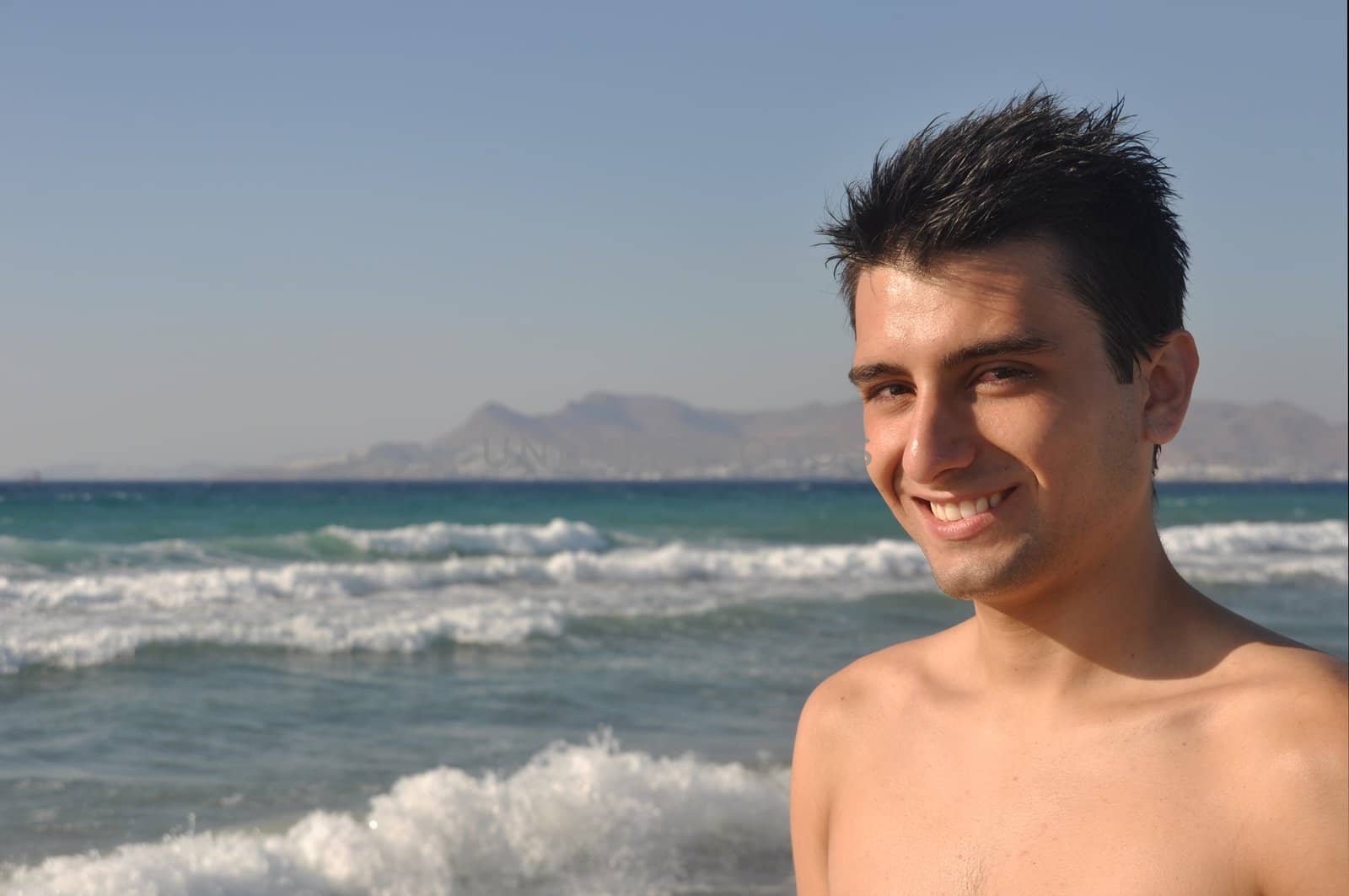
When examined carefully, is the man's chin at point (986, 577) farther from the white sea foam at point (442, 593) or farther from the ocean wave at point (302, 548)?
the ocean wave at point (302, 548)

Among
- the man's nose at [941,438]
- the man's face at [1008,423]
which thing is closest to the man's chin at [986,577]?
the man's face at [1008,423]

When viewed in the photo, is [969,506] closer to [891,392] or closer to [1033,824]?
[891,392]

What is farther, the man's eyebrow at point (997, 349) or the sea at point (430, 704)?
the sea at point (430, 704)

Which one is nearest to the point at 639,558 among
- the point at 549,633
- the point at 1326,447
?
the point at 549,633

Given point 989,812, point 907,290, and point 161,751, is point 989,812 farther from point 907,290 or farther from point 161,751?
point 161,751

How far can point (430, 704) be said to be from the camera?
10258 mm

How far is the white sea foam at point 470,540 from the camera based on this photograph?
25.7 metres

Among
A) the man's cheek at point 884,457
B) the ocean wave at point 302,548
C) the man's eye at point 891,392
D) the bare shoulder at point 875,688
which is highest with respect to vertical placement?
the man's eye at point 891,392

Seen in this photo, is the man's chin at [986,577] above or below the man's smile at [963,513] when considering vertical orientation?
below

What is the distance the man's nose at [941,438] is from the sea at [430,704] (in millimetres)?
4794

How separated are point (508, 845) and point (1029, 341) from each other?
5585mm

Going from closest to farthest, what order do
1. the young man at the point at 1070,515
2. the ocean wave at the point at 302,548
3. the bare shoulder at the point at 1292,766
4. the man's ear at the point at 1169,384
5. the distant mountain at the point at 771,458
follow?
1. the bare shoulder at the point at 1292,766
2. the young man at the point at 1070,515
3. the man's ear at the point at 1169,384
4. the ocean wave at the point at 302,548
5. the distant mountain at the point at 771,458

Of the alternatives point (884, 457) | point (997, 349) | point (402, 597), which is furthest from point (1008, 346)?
point (402, 597)

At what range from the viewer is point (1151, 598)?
1726mm
